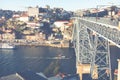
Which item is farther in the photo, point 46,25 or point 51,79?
point 46,25

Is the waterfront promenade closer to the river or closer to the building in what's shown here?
the river

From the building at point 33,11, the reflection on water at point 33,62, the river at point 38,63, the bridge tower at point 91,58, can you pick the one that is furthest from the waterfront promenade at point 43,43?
the building at point 33,11

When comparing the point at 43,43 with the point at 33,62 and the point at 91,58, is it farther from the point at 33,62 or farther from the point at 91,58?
the point at 91,58

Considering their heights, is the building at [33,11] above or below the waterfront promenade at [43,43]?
above

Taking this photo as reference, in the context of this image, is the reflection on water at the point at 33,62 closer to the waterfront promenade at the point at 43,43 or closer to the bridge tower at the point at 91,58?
the bridge tower at the point at 91,58

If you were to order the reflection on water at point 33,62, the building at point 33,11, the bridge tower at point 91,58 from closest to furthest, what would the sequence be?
the bridge tower at point 91,58 < the reflection on water at point 33,62 < the building at point 33,11

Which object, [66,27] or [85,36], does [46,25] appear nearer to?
[66,27]

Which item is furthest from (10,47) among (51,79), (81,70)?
(51,79)

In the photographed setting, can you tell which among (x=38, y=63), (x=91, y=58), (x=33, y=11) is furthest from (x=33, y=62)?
(x=33, y=11)

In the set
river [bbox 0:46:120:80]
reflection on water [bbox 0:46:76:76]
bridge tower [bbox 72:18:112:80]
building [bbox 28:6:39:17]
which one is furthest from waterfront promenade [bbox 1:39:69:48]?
building [bbox 28:6:39:17]

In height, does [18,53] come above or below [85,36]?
below

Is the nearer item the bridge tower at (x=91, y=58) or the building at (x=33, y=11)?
the bridge tower at (x=91, y=58)
